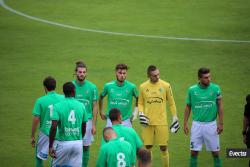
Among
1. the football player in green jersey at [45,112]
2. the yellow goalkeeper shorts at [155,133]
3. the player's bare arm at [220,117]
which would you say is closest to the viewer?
the football player in green jersey at [45,112]

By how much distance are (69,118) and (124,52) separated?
12395 mm

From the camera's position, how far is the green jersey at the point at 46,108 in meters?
14.9

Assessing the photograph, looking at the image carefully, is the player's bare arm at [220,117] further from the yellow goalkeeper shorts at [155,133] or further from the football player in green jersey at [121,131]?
the football player in green jersey at [121,131]

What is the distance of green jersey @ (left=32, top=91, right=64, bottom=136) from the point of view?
48.9 ft

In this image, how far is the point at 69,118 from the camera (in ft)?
45.6

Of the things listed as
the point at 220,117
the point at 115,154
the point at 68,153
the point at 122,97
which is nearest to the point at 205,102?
the point at 220,117

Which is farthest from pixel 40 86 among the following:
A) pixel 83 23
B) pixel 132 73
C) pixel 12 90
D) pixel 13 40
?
pixel 83 23

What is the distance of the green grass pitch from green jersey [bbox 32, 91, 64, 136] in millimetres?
2071

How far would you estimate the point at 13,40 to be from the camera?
27219mm

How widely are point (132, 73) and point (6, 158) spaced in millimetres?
7851

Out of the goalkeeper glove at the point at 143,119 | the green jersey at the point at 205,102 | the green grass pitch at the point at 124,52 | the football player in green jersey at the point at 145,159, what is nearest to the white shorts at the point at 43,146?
the green grass pitch at the point at 124,52

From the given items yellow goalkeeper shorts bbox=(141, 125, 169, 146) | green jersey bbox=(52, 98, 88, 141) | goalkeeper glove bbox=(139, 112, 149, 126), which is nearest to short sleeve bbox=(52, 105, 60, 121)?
green jersey bbox=(52, 98, 88, 141)

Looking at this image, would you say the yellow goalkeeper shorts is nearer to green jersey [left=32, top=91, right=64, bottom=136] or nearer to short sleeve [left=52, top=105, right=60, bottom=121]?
green jersey [left=32, top=91, right=64, bottom=136]

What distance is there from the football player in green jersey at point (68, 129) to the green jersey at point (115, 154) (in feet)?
6.92
